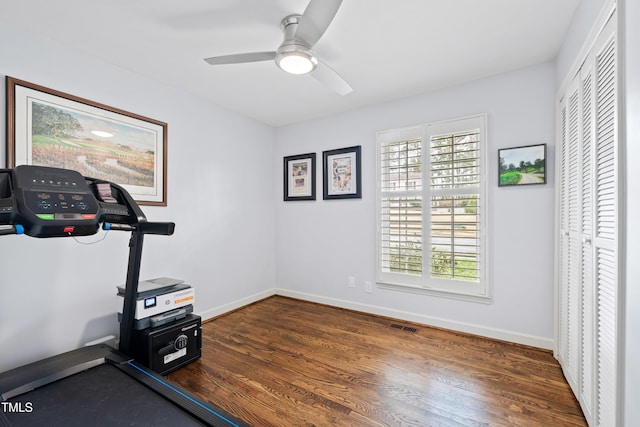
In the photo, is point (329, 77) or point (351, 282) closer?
point (329, 77)

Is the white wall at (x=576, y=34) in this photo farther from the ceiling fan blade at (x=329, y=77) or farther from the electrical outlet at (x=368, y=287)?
the electrical outlet at (x=368, y=287)

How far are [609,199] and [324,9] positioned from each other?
1631 millimetres

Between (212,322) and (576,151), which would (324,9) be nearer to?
(576,151)

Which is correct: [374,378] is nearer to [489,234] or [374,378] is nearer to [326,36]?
[489,234]

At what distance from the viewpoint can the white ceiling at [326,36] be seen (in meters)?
1.82

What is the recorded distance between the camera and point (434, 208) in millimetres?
3016

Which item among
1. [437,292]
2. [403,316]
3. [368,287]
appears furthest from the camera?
[368,287]

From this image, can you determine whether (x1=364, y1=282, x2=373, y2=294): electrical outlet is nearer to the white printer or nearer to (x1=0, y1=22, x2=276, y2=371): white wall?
(x1=0, y1=22, x2=276, y2=371): white wall

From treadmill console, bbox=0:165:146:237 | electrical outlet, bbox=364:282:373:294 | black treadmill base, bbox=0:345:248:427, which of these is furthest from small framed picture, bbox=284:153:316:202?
black treadmill base, bbox=0:345:248:427

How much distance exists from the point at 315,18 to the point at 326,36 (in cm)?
56

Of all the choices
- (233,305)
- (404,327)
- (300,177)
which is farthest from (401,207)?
(233,305)

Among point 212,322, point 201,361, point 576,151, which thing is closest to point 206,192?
point 212,322

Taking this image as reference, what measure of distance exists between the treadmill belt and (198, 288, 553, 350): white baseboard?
1524mm

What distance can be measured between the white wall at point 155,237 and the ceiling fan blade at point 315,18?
1776mm
